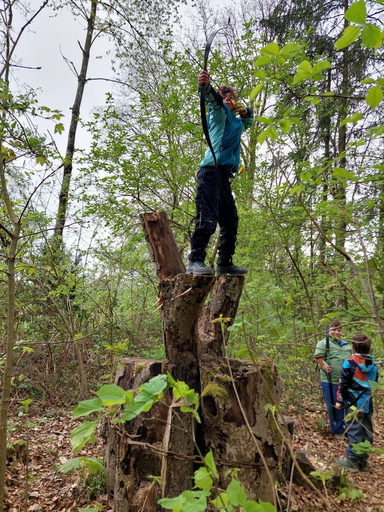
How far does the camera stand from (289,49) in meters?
1.18

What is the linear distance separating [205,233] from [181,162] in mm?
3848

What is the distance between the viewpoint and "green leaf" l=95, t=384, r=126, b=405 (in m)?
0.90

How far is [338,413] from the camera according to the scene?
4.98 meters

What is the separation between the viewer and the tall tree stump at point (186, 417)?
82.8 inches

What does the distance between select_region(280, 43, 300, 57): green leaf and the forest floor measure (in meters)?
2.15

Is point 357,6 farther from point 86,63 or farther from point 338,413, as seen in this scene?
point 86,63

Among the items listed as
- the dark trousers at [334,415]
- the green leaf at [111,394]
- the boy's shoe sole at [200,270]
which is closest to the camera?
the green leaf at [111,394]

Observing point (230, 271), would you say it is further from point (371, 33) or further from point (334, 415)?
point (334, 415)

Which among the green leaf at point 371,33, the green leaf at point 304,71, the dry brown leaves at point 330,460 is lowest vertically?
the dry brown leaves at point 330,460

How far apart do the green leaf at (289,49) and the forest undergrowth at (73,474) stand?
7.30ft

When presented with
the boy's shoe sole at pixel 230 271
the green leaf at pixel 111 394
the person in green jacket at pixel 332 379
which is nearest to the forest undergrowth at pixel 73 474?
the person in green jacket at pixel 332 379

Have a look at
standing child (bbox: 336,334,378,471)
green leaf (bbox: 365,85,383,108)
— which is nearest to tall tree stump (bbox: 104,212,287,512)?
green leaf (bbox: 365,85,383,108)

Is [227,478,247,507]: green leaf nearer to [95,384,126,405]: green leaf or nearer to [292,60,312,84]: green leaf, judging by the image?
[95,384,126,405]: green leaf

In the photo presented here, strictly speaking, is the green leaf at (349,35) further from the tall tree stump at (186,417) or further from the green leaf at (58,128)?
the green leaf at (58,128)
